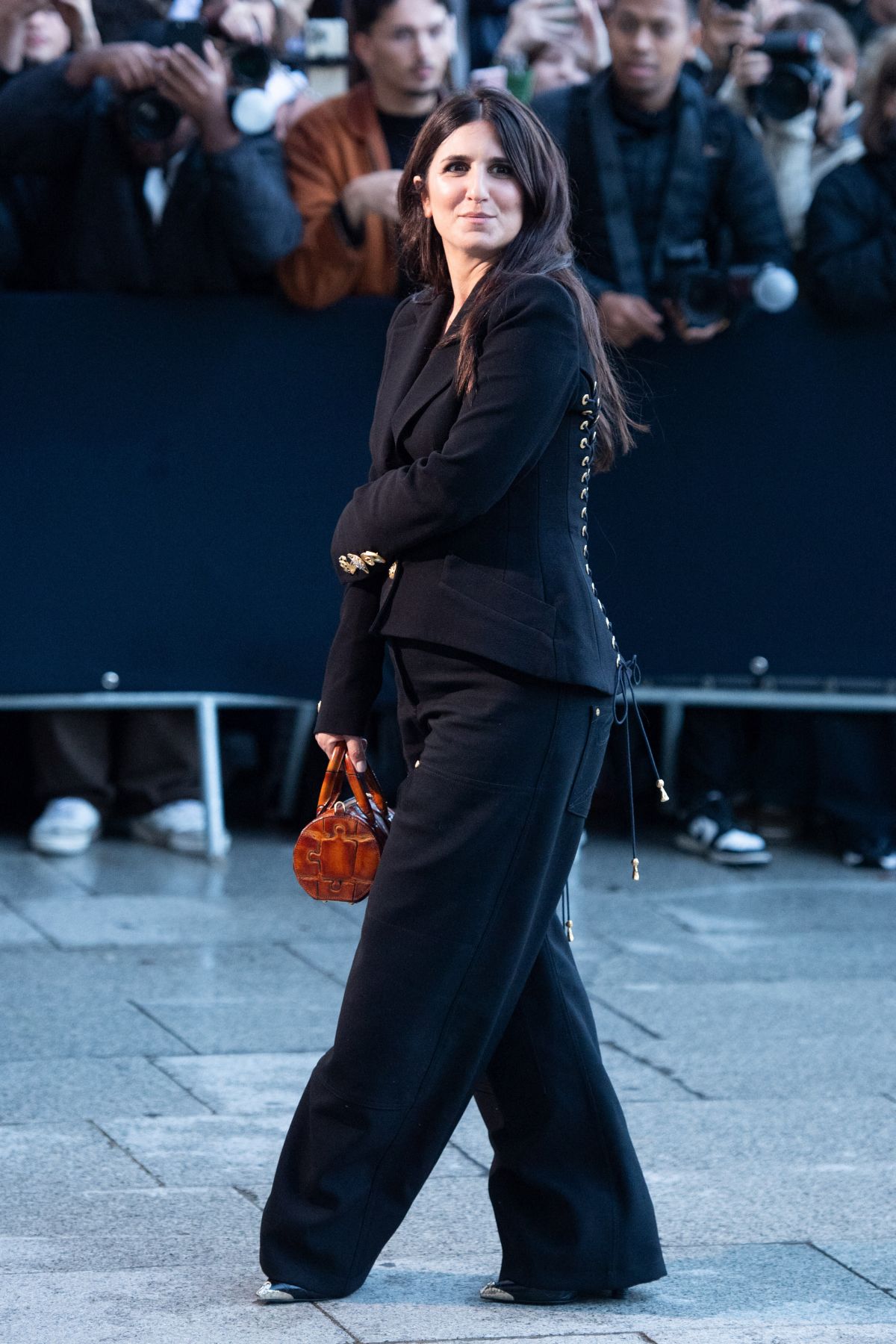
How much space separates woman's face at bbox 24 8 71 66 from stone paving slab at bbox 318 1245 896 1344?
4.49 metres

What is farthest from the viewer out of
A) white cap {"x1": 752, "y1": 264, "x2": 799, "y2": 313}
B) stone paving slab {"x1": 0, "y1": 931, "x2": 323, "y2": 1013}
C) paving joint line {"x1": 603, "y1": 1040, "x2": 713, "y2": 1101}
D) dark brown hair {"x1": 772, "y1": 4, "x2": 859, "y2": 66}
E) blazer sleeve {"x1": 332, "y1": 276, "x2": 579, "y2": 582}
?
dark brown hair {"x1": 772, "y1": 4, "x2": 859, "y2": 66}

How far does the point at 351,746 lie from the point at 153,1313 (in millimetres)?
906

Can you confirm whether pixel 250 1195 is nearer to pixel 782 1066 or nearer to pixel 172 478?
pixel 782 1066

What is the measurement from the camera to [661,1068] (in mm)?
4383

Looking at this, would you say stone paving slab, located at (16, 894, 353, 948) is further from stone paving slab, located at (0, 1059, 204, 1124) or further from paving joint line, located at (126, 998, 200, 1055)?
stone paving slab, located at (0, 1059, 204, 1124)

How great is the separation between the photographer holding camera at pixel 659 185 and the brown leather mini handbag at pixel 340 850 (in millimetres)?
3284

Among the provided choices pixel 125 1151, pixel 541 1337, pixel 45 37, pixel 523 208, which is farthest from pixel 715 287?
pixel 541 1337

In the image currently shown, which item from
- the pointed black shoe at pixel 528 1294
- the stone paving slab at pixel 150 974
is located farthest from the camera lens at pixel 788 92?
the pointed black shoe at pixel 528 1294

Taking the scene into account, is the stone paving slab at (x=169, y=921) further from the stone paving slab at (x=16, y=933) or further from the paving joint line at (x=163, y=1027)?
the paving joint line at (x=163, y=1027)

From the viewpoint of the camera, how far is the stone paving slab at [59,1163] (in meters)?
3.53

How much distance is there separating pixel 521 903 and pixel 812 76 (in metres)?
4.27

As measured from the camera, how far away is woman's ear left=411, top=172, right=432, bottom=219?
3129 mm

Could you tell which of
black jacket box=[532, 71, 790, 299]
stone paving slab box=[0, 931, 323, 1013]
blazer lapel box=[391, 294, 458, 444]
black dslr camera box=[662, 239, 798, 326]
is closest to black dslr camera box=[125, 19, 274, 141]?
black jacket box=[532, 71, 790, 299]

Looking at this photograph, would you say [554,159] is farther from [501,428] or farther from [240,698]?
[240,698]
